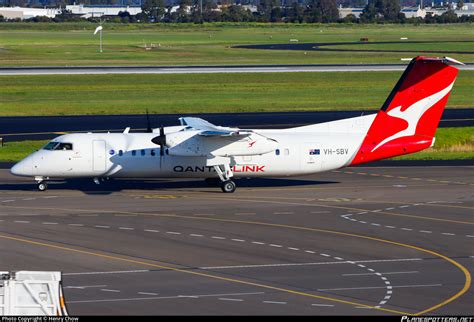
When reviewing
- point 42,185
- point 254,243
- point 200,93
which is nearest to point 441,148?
point 42,185

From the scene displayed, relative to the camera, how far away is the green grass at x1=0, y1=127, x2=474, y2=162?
49.7 m

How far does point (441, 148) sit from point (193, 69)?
4963cm

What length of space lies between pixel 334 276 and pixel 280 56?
320ft

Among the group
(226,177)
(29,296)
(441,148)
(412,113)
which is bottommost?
(441,148)

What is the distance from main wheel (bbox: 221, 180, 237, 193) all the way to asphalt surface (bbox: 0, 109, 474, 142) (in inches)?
723

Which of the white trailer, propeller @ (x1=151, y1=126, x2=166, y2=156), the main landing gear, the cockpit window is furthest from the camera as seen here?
the main landing gear

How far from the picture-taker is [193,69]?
99312 mm

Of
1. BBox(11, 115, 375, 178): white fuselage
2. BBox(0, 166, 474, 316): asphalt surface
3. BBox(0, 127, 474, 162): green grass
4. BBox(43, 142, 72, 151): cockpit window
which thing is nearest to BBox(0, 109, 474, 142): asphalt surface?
BBox(0, 127, 474, 162): green grass

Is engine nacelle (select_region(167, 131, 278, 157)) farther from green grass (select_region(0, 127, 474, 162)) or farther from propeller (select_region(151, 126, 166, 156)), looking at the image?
green grass (select_region(0, 127, 474, 162))

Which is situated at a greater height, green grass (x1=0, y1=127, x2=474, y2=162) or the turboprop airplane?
the turboprop airplane

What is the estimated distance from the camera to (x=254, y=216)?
1346 inches

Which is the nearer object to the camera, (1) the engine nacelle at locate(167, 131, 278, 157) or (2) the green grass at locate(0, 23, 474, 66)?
(1) the engine nacelle at locate(167, 131, 278, 157)

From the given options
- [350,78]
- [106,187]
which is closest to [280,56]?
[350,78]

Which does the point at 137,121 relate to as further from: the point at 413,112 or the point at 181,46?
the point at 181,46
